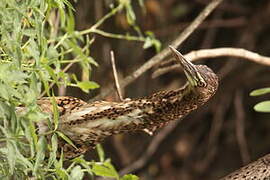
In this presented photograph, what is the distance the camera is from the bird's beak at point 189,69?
647 millimetres

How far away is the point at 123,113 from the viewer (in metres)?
0.74

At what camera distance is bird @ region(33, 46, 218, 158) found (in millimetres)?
687

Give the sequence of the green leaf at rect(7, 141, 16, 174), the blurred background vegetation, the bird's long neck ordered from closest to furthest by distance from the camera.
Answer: the green leaf at rect(7, 141, 16, 174) → the bird's long neck → the blurred background vegetation

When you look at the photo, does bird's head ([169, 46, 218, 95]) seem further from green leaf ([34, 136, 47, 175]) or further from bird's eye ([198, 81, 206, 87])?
green leaf ([34, 136, 47, 175])

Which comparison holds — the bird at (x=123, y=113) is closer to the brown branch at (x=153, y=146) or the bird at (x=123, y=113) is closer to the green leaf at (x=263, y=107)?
the green leaf at (x=263, y=107)

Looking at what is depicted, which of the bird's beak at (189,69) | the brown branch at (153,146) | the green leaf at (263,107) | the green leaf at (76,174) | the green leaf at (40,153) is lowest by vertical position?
the brown branch at (153,146)

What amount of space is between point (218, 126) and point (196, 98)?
1.52m

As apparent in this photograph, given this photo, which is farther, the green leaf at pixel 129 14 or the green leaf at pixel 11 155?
the green leaf at pixel 129 14

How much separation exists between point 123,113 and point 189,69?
4.6 inches

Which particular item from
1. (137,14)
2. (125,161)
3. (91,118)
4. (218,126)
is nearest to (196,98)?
(91,118)

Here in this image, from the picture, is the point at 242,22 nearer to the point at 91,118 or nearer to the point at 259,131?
the point at 259,131

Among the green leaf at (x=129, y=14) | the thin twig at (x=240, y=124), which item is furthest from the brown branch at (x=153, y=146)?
the green leaf at (x=129, y=14)

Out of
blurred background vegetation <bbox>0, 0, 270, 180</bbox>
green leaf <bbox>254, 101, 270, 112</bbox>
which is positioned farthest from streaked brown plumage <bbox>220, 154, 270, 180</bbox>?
blurred background vegetation <bbox>0, 0, 270, 180</bbox>

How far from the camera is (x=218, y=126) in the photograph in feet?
7.16
